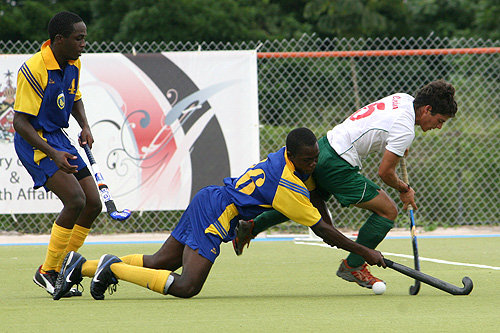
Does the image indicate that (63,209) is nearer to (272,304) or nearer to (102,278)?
(102,278)

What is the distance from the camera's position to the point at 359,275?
5.32 meters

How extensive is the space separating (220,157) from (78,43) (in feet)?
14.0

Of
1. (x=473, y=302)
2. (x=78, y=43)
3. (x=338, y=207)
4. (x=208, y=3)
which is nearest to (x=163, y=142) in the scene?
(x=338, y=207)

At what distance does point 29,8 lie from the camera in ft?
76.0

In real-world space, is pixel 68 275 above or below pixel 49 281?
above

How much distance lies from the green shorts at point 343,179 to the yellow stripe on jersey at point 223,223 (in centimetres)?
75

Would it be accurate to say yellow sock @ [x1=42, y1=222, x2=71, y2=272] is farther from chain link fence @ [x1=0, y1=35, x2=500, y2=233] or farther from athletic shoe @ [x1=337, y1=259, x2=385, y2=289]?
chain link fence @ [x1=0, y1=35, x2=500, y2=233]

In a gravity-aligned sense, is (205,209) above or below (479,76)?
below

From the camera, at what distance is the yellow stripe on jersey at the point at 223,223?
16.4ft

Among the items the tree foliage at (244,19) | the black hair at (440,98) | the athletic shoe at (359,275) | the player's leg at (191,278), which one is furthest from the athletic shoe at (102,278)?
the tree foliage at (244,19)

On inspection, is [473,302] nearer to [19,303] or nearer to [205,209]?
[205,209]

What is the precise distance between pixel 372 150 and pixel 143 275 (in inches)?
73.4

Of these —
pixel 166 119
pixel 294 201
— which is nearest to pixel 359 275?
pixel 294 201

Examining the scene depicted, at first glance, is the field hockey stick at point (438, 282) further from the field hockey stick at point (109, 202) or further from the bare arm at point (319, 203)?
the field hockey stick at point (109, 202)
